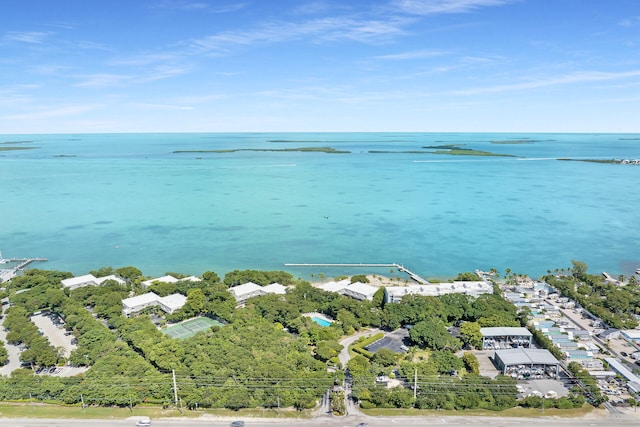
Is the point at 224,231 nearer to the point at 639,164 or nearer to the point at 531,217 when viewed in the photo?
the point at 531,217

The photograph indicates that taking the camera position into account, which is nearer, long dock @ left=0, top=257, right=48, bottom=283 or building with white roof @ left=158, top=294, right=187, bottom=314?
building with white roof @ left=158, top=294, right=187, bottom=314

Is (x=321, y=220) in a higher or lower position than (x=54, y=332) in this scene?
higher

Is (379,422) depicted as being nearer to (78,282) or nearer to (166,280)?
(166,280)

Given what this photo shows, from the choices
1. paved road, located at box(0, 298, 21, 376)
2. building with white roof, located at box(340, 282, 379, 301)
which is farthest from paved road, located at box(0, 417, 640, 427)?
building with white roof, located at box(340, 282, 379, 301)

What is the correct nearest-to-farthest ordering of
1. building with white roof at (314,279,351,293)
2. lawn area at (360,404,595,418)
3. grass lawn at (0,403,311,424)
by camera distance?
grass lawn at (0,403,311,424) < lawn area at (360,404,595,418) < building with white roof at (314,279,351,293)

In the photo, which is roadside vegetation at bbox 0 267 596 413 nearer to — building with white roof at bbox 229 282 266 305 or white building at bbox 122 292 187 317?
white building at bbox 122 292 187 317

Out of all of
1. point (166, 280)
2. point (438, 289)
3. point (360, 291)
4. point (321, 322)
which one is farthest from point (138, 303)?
point (438, 289)
